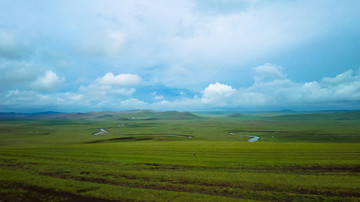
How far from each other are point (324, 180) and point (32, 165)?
39.9 metres

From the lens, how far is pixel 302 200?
654 inches

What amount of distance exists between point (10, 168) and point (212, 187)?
29.1 meters

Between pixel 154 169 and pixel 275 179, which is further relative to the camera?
pixel 154 169

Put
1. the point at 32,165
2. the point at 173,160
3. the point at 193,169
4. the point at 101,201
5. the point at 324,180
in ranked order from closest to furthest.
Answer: the point at 101,201 → the point at 324,180 → the point at 193,169 → the point at 32,165 → the point at 173,160

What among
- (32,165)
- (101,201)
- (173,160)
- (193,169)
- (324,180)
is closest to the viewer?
(101,201)

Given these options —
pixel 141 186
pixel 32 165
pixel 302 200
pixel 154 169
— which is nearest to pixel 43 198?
pixel 141 186

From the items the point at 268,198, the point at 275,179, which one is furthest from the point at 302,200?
the point at 275,179

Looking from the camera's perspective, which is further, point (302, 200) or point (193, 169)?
point (193, 169)

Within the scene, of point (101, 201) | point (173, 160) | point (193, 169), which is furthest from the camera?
point (173, 160)

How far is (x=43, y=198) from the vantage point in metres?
17.4

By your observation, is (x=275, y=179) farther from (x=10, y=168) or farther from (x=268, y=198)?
(x=10, y=168)

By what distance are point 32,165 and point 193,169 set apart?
2477 centimetres

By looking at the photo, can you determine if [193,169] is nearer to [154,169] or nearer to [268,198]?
[154,169]

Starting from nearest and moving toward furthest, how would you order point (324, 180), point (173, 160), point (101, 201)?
1. point (101, 201)
2. point (324, 180)
3. point (173, 160)
